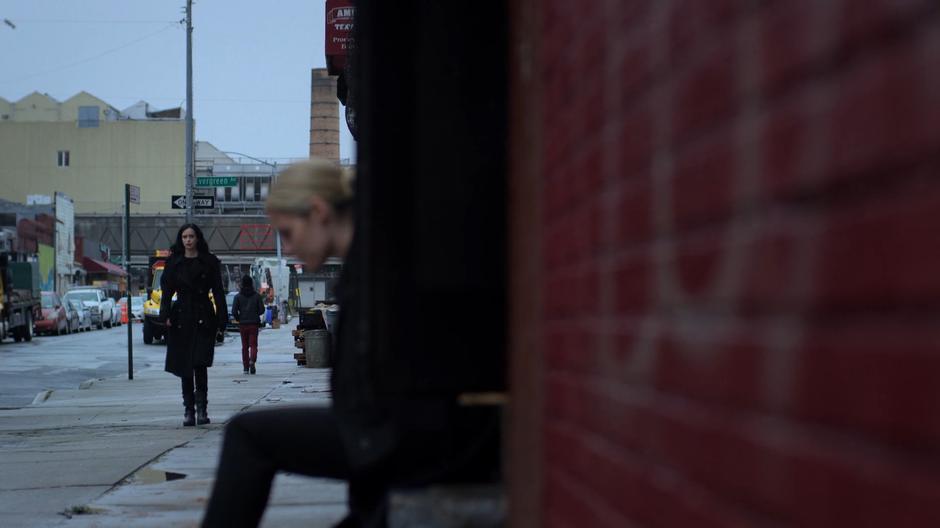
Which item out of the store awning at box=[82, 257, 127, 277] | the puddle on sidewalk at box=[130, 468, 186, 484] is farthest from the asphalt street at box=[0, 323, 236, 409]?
the store awning at box=[82, 257, 127, 277]

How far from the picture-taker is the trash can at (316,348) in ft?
61.3

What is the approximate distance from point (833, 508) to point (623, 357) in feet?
2.44

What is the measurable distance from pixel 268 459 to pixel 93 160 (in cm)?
9233

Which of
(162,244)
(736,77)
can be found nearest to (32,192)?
(162,244)

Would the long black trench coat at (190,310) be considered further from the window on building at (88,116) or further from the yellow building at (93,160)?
the window on building at (88,116)

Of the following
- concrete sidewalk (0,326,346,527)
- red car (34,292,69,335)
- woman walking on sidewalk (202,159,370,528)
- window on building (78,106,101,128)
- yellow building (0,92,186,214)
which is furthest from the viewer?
window on building (78,106,101,128)

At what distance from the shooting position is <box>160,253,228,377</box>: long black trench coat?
10398 millimetres

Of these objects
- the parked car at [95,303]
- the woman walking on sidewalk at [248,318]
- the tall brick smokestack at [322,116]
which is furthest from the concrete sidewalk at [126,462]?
the tall brick smokestack at [322,116]

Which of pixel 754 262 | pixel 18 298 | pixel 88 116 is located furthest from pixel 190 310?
pixel 88 116

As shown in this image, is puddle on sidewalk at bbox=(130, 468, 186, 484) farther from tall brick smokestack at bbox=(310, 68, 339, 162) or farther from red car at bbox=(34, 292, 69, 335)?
tall brick smokestack at bbox=(310, 68, 339, 162)

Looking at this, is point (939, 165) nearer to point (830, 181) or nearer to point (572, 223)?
point (830, 181)

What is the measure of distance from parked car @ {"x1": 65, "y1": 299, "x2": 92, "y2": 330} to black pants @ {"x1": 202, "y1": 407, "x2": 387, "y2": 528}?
43703 mm

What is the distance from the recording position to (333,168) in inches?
128

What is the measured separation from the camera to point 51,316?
40281 mm
